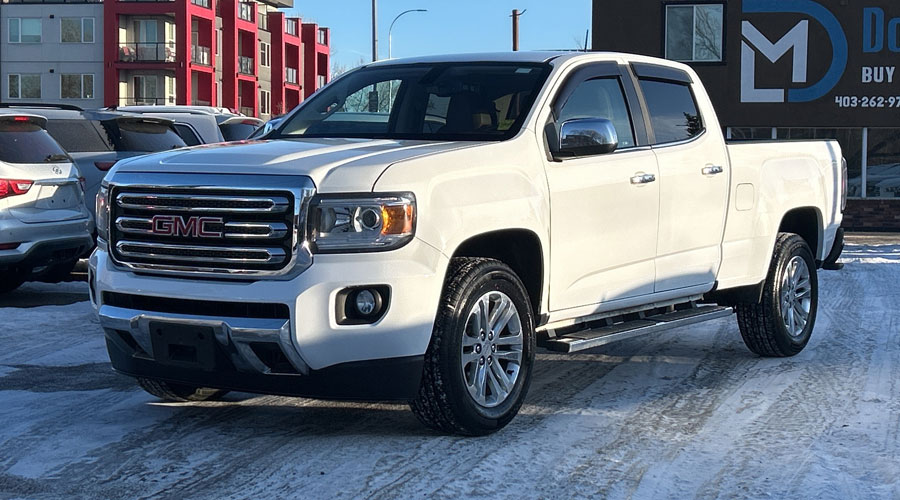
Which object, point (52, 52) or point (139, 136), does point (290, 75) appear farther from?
point (139, 136)

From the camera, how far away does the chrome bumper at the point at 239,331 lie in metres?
5.11

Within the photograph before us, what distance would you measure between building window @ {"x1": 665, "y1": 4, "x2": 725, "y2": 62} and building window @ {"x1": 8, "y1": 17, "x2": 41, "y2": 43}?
4741cm

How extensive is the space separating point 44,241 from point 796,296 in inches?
243

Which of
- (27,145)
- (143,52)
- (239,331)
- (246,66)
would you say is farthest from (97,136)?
(246,66)

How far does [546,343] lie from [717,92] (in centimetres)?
Result: 2081

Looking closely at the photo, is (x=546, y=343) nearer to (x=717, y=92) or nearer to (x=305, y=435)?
(x=305, y=435)

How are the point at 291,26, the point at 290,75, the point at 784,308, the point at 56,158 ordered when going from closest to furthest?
the point at 784,308 → the point at 56,158 → the point at 290,75 → the point at 291,26

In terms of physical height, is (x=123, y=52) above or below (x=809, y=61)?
above

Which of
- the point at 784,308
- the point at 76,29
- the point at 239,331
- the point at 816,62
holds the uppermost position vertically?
the point at 76,29

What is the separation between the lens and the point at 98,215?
593 centimetres

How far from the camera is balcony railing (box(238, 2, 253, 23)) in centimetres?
6969

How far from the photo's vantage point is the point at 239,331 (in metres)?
5.14

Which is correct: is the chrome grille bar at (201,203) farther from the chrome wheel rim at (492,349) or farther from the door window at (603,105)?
the door window at (603,105)

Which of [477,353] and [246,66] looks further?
[246,66]
